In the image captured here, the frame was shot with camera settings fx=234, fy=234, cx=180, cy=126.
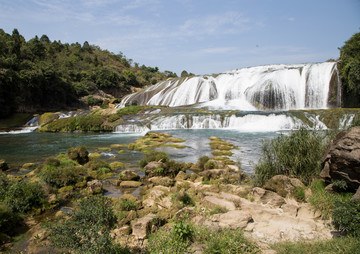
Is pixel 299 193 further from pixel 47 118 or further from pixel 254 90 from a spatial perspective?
pixel 47 118

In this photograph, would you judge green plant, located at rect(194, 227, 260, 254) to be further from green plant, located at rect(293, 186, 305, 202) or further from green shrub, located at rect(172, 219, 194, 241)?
green plant, located at rect(293, 186, 305, 202)

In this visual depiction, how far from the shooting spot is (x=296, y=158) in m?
7.15

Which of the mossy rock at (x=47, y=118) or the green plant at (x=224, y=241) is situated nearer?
the green plant at (x=224, y=241)

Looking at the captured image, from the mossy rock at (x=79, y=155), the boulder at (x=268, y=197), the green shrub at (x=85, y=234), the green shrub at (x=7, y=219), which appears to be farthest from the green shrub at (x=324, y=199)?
the mossy rock at (x=79, y=155)

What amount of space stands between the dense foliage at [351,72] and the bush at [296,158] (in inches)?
1126

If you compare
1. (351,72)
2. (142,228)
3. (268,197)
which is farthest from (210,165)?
(351,72)

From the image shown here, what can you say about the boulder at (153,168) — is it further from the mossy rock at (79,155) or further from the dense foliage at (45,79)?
the dense foliage at (45,79)

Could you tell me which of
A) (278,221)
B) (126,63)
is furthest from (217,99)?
(126,63)

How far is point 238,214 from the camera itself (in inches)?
213

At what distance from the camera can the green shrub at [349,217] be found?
4098mm

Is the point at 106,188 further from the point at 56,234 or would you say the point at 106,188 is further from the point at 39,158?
the point at 39,158

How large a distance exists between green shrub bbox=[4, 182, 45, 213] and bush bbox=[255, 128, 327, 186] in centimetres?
672

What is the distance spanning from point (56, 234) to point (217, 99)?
38.8m

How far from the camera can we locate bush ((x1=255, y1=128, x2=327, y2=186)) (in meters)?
6.97
